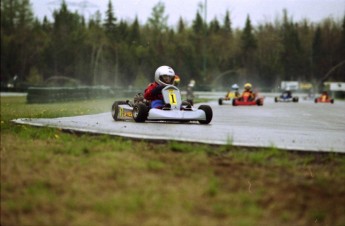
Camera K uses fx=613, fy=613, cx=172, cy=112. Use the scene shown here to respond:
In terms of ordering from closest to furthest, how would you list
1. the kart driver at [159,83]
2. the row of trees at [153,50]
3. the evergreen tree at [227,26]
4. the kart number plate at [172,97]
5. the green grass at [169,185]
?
the green grass at [169,185] → the kart number plate at [172,97] → the kart driver at [159,83] → the row of trees at [153,50] → the evergreen tree at [227,26]

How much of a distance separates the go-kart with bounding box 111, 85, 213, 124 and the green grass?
5074 mm

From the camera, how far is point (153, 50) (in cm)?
5919

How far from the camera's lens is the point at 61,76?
76.4 m

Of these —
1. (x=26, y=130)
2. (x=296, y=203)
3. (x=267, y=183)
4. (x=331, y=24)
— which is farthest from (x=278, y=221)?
(x=331, y=24)

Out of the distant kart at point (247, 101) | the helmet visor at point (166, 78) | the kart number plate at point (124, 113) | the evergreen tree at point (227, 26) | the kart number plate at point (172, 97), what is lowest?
the distant kart at point (247, 101)

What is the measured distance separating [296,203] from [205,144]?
2.64 meters

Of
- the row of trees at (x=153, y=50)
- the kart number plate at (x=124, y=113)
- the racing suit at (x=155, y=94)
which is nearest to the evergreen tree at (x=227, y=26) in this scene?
the row of trees at (x=153, y=50)

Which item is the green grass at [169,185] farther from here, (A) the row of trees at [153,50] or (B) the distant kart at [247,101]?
(A) the row of trees at [153,50]

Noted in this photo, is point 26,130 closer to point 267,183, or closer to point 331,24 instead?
point 267,183

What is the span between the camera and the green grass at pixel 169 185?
4992 mm

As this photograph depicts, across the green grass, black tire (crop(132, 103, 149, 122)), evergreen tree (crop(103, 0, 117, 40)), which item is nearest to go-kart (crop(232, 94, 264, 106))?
black tire (crop(132, 103, 149, 122))

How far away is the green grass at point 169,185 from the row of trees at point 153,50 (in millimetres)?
36407

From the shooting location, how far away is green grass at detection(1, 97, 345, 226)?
16.4 feet

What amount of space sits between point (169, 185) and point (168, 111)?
7210mm
